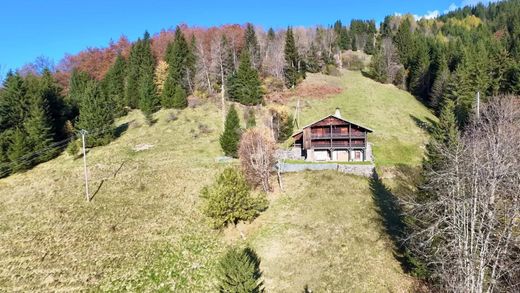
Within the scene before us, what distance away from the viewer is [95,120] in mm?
61562

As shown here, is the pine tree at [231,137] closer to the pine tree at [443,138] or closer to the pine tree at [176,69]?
the pine tree at [443,138]

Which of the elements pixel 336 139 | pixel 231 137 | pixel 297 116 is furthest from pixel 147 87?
pixel 336 139

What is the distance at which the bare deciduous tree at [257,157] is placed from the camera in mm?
42312

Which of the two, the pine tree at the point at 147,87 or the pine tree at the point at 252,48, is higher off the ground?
the pine tree at the point at 252,48

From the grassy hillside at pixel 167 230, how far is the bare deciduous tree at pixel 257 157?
2682mm

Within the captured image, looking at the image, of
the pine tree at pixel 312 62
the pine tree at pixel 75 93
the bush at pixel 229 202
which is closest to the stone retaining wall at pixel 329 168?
the bush at pixel 229 202

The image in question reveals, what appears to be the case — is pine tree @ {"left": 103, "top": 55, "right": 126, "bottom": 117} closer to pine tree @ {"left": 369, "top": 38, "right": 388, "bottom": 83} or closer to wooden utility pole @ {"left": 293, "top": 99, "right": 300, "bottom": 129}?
wooden utility pole @ {"left": 293, "top": 99, "right": 300, "bottom": 129}

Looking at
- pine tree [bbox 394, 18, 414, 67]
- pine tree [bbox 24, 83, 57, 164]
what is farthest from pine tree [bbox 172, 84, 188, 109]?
pine tree [bbox 394, 18, 414, 67]

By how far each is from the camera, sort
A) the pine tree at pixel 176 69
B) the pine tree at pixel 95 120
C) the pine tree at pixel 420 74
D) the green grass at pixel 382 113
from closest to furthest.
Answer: the green grass at pixel 382 113, the pine tree at pixel 95 120, the pine tree at pixel 176 69, the pine tree at pixel 420 74

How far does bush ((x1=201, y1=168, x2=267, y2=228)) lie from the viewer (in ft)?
114

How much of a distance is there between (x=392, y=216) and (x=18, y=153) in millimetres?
49656

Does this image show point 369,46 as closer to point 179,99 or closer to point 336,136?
point 179,99

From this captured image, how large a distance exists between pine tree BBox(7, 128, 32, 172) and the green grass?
46.9 metres

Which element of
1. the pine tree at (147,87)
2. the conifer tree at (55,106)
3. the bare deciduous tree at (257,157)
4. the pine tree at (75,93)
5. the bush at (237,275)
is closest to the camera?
the bush at (237,275)
